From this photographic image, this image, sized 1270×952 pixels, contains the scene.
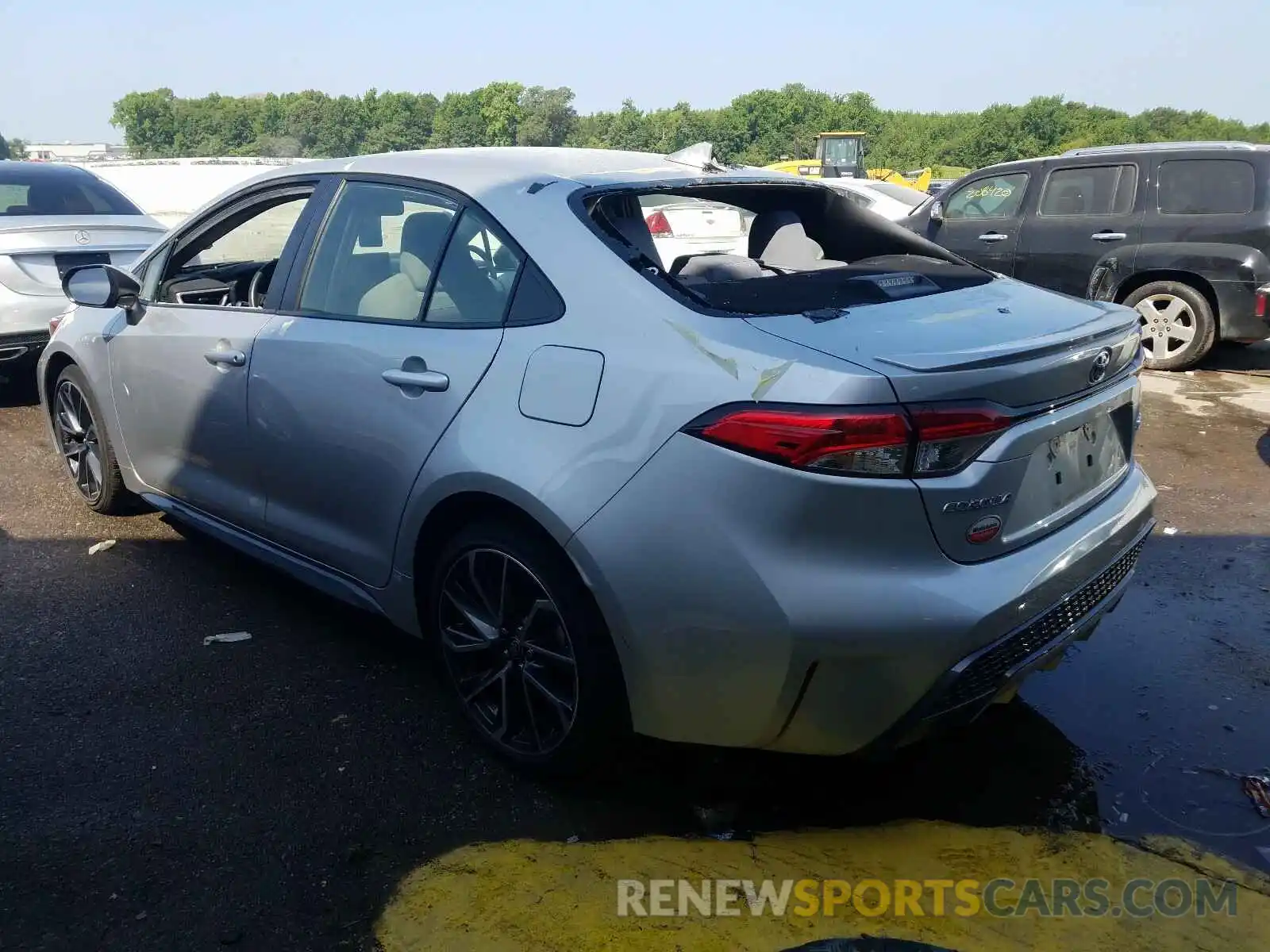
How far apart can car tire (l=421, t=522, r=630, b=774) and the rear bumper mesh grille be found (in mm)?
783

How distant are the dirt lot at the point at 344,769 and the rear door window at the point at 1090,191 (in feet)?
18.1

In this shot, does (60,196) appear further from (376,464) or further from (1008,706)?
(1008,706)

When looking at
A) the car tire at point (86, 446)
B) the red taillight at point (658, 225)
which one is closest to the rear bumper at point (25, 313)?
the car tire at point (86, 446)

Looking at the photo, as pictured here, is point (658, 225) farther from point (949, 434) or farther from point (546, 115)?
point (546, 115)

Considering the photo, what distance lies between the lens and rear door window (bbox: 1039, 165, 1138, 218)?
28.8 feet

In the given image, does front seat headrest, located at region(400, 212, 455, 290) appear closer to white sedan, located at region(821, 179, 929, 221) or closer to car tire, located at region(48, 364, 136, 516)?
car tire, located at region(48, 364, 136, 516)

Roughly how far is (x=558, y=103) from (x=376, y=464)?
413ft

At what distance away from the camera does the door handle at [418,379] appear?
284cm

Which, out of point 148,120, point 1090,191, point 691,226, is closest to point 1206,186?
point 1090,191

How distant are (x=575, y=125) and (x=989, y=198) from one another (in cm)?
11071

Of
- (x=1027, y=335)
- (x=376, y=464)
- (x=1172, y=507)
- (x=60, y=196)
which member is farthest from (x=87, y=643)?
(x=60, y=196)

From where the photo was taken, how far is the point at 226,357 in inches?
142

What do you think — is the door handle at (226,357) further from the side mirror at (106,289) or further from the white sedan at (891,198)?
the white sedan at (891,198)

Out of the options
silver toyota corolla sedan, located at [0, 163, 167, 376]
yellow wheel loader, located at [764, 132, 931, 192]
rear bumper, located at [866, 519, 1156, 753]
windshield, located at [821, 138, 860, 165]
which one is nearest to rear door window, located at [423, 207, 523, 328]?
rear bumper, located at [866, 519, 1156, 753]
